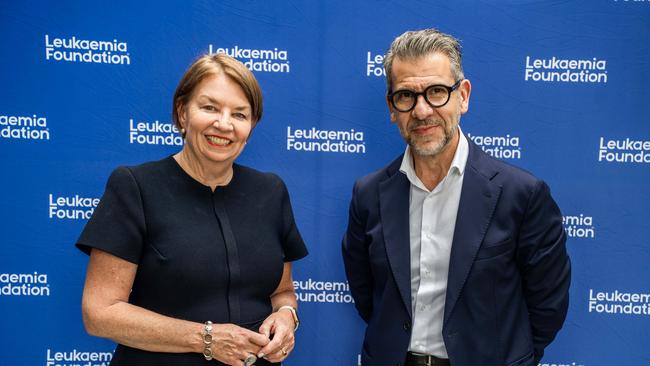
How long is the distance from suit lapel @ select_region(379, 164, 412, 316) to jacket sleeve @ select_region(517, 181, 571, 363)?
403 millimetres

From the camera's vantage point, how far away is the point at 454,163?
1.69 meters

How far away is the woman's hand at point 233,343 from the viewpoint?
59.7 inches

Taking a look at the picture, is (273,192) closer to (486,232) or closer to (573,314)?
(486,232)

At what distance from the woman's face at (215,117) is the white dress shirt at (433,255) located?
2.40 feet

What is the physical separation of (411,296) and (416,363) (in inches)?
9.6

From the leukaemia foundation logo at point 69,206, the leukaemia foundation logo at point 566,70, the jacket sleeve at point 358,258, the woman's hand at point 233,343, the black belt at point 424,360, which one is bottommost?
the black belt at point 424,360

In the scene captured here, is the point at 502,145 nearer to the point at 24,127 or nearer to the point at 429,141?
the point at 429,141

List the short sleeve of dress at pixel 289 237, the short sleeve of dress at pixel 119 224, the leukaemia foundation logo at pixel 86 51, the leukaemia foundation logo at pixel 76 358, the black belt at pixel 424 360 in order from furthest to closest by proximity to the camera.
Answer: the leukaemia foundation logo at pixel 76 358 → the leukaemia foundation logo at pixel 86 51 → the short sleeve of dress at pixel 289 237 → the black belt at pixel 424 360 → the short sleeve of dress at pixel 119 224

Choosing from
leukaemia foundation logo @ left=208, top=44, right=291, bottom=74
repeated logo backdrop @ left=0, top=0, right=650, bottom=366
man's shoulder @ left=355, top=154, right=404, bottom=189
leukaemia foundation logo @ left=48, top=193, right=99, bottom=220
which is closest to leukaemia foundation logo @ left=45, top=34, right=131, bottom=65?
repeated logo backdrop @ left=0, top=0, right=650, bottom=366

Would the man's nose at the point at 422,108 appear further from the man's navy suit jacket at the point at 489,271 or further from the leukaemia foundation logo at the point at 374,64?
the leukaemia foundation logo at the point at 374,64

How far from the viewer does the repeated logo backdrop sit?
2256mm

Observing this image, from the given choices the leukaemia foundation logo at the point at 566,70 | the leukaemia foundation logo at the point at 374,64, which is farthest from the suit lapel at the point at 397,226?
the leukaemia foundation logo at the point at 566,70

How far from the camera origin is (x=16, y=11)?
222 centimetres

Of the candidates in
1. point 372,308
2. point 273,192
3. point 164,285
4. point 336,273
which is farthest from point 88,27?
point 372,308
